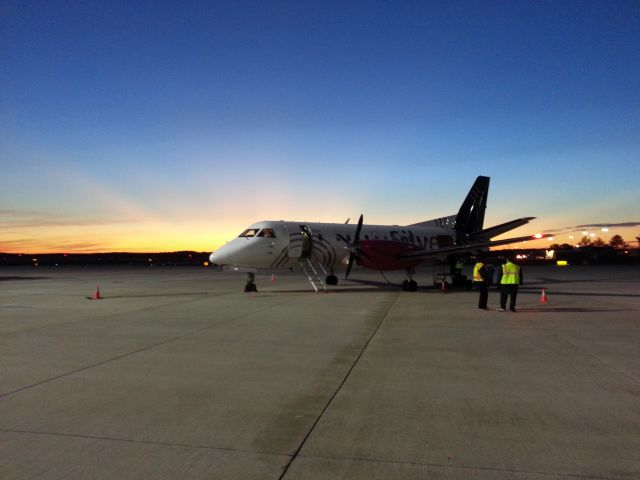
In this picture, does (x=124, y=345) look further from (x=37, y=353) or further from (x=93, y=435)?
(x=93, y=435)

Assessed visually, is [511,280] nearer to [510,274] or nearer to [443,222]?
[510,274]

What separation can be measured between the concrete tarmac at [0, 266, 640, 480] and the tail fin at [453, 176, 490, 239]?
55.6 feet

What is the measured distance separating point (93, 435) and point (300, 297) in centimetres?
1321

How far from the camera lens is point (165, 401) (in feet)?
17.1

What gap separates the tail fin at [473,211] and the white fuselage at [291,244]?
578 centimetres

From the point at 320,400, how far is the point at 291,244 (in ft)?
49.2

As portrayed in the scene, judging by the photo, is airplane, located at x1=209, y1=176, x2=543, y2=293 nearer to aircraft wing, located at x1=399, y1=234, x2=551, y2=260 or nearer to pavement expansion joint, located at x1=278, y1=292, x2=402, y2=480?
aircraft wing, located at x1=399, y1=234, x2=551, y2=260

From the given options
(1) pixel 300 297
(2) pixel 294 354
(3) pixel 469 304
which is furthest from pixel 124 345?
(3) pixel 469 304

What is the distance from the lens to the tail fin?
27.5 m

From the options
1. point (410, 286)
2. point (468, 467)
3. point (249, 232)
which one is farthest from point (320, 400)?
point (410, 286)

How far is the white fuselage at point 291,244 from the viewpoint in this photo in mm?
19062

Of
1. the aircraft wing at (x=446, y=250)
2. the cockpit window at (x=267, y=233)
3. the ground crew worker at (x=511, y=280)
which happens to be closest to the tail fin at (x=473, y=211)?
the aircraft wing at (x=446, y=250)

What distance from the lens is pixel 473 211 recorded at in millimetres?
27656

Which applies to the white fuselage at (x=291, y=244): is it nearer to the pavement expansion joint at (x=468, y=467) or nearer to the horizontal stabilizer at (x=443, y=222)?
the horizontal stabilizer at (x=443, y=222)
